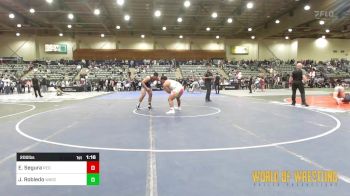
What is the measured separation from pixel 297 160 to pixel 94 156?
9.97 ft

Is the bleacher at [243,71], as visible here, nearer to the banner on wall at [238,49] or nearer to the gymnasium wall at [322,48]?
the banner on wall at [238,49]

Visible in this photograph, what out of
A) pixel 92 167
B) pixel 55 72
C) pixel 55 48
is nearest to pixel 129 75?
pixel 55 72

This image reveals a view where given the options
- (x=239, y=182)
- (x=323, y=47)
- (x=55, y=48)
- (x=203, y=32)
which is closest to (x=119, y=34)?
(x=55, y=48)

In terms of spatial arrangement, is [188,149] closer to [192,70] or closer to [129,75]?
[129,75]

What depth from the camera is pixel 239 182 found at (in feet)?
Result: 12.1

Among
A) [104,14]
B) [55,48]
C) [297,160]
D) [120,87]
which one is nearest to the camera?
[297,160]

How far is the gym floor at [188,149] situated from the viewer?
11.6 feet

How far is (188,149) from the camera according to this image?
5.29 metres

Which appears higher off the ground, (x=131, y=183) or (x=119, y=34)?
(x=119, y=34)

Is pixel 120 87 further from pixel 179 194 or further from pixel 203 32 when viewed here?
pixel 179 194
